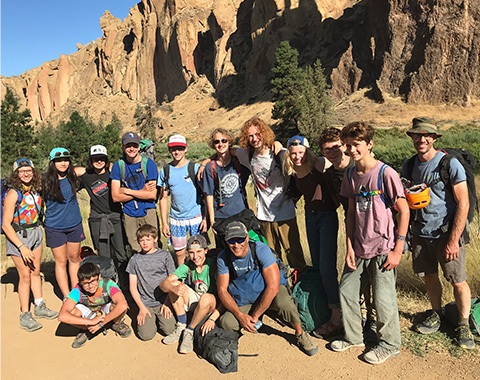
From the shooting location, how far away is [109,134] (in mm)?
37688

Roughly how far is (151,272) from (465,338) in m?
3.04

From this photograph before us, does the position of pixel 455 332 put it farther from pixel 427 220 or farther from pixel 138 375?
pixel 138 375

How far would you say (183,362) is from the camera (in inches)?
146

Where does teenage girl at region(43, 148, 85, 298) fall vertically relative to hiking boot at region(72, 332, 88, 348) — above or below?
above

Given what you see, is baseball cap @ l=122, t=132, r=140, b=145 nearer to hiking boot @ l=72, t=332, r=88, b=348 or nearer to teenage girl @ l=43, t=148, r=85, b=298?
teenage girl @ l=43, t=148, r=85, b=298

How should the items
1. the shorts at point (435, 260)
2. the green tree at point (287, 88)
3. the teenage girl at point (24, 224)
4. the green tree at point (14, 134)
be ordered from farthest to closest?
the green tree at point (287, 88), the green tree at point (14, 134), the teenage girl at point (24, 224), the shorts at point (435, 260)

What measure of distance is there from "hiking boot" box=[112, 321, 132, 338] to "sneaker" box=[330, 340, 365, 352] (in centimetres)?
208

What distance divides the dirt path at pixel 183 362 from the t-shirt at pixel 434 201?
1.11 meters

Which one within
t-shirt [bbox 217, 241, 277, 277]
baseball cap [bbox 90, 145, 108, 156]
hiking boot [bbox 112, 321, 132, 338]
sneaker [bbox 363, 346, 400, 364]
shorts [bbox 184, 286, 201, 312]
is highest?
baseball cap [bbox 90, 145, 108, 156]

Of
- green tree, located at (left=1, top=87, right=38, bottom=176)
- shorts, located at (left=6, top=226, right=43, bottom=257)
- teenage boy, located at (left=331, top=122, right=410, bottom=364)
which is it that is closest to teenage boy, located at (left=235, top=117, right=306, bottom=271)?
teenage boy, located at (left=331, top=122, right=410, bottom=364)

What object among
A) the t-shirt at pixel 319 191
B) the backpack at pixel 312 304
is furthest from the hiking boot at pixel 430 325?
the t-shirt at pixel 319 191

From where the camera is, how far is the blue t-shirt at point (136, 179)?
4.69 m

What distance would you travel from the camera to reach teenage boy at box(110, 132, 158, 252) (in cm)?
464

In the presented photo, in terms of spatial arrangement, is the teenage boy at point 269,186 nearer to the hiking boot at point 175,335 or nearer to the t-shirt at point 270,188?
the t-shirt at point 270,188
